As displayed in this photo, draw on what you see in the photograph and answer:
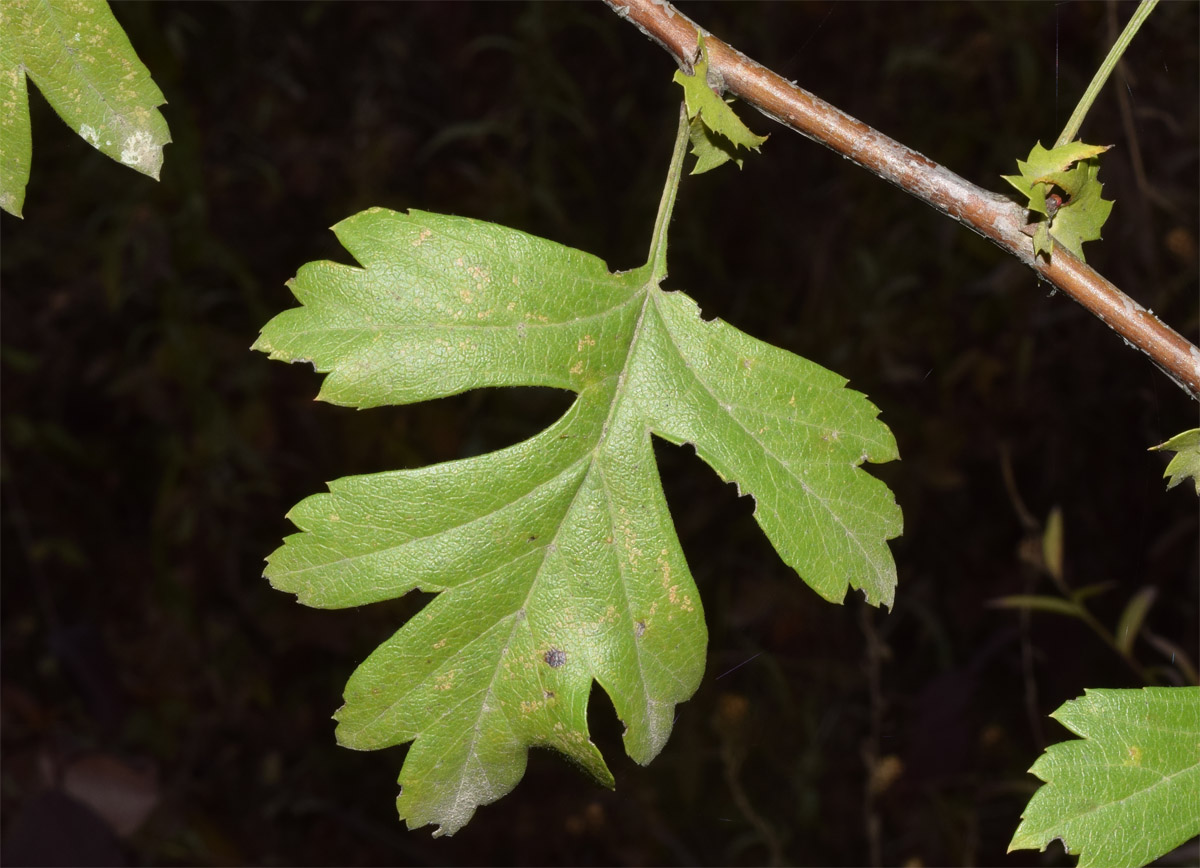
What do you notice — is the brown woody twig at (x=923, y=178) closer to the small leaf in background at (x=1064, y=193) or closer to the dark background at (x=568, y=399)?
the small leaf in background at (x=1064, y=193)

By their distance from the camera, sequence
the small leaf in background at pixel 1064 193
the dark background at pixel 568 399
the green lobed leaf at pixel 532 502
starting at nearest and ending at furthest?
the small leaf in background at pixel 1064 193 < the green lobed leaf at pixel 532 502 < the dark background at pixel 568 399

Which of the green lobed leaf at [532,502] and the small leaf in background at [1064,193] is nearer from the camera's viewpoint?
the small leaf in background at [1064,193]

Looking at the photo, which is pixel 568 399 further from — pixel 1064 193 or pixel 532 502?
pixel 1064 193

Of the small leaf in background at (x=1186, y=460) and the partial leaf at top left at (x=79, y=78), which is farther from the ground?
the partial leaf at top left at (x=79, y=78)

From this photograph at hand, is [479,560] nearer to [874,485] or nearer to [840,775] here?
[874,485]

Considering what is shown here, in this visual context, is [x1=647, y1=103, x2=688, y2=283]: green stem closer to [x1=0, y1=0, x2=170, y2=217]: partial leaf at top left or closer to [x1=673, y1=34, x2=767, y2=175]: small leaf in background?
[x1=673, y1=34, x2=767, y2=175]: small leaf in background

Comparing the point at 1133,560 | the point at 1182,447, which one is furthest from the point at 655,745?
the point at 1133,560

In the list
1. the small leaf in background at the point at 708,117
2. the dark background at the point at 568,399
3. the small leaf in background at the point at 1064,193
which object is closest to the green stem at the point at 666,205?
the small leaf in background at the point at 708,117

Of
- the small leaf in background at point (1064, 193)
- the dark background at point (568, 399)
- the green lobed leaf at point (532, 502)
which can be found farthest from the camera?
the dark background at point (568, 399)

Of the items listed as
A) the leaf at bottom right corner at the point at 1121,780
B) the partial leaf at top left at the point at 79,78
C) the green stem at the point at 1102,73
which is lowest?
the leaf at bottom right corner at the point at 1121,780
